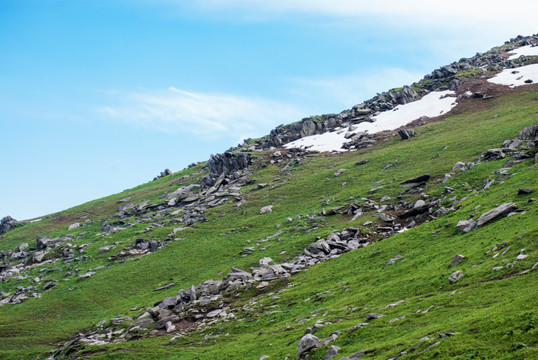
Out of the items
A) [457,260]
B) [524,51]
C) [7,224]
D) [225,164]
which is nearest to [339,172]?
[225,164]

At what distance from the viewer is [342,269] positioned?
53281 millimetres

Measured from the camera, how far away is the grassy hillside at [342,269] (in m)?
28.3

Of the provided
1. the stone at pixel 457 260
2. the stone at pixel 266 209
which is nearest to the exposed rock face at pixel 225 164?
the stone at pixel 266 209

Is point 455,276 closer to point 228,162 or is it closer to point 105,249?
point 105,249

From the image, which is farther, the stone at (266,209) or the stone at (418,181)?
the stone at (266,209)

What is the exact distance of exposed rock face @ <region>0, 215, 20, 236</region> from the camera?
15488 cm

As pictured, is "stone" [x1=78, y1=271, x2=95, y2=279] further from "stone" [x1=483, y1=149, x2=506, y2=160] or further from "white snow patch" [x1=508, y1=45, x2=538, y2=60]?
"white snow patch" [x1=508, y1=45, x2=538, y2=60]

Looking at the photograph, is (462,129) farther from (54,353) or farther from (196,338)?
(54,353)

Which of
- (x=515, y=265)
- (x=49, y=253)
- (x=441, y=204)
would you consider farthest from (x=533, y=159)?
(x=49, y=253)

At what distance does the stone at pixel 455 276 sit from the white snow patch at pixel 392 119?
9259 cm

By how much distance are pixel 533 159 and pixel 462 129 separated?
46591 millimetres

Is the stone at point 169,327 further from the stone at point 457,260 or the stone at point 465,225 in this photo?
the stone at point 465,225

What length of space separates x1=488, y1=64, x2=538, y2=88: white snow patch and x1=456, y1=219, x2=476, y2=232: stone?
93510mm

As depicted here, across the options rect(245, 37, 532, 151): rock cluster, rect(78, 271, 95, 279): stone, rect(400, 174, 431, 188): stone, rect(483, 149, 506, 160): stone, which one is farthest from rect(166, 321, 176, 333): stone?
rect(245, 37, 532, 151): rock cluster
